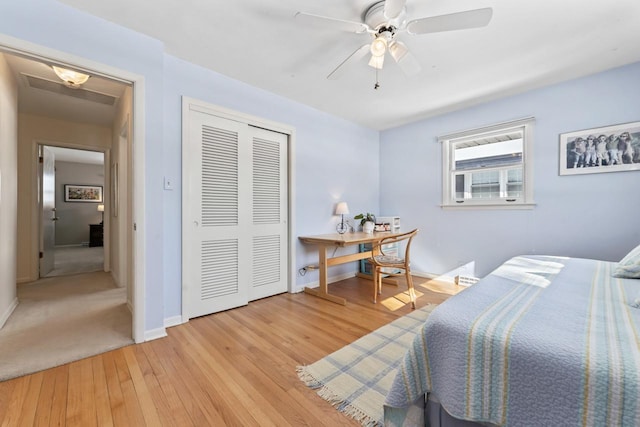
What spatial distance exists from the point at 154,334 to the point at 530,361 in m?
2.47

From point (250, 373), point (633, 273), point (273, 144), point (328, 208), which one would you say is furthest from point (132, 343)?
point (633, 273)

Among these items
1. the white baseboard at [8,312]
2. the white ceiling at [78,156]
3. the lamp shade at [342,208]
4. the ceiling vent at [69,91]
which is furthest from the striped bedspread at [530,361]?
the white ceiling at [78,156]

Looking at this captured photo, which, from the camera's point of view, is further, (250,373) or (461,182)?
(461,182)

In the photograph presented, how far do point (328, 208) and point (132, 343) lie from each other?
264 cm

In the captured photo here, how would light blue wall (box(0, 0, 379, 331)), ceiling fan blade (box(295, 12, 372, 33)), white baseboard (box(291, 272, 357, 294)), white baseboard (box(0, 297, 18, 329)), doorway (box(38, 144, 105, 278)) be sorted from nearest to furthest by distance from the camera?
ceiling fan blade (box(295, 12, 372, 33)), light blue wall (box(0, 0, 379, 331)), white baseboard (box(0, 297, 18, 329)), white baseboard (box(291, 272, 357, 294)), doorway (box(38, 144, 105, 278))

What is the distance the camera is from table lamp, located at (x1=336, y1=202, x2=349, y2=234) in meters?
3.78

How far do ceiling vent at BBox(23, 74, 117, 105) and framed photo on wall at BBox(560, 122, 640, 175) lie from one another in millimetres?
5441

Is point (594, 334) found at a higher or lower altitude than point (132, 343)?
higher

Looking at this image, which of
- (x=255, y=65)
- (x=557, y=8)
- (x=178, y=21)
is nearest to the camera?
(x=557, y=8)

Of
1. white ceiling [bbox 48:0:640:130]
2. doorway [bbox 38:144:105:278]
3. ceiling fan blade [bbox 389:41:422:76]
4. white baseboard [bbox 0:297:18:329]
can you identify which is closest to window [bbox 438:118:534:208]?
white ceiling [bbox 48:0:640:130]

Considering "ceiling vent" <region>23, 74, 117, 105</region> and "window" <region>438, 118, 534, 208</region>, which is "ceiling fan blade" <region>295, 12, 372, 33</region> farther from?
"ceiling vent" <region>23, 74, 117, 105</region>

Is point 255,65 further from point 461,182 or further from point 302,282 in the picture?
point 461,182

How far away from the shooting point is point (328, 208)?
12.6ft

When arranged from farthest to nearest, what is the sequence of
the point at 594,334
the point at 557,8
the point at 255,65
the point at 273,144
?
the point at 273,144 < the point at 255,65 < the point at 557,8 < the point at 594,334
